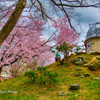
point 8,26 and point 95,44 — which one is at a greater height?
point 95,44

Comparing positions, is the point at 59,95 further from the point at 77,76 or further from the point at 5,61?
the point at 5,61

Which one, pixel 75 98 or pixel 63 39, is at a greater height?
pixel 63 39

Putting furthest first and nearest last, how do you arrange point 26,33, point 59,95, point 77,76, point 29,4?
point 77,76
point 26,33
point 29,4
point 59,95

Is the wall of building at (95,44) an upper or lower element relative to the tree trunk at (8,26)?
upper

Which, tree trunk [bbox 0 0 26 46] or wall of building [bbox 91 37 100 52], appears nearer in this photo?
tree trunk [bbox 0 0 26 46]

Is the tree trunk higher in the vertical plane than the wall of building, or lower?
lower

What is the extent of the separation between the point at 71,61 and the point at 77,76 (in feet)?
13.7

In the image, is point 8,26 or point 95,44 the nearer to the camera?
point 8,26

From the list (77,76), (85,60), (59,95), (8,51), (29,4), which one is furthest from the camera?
(85,60)

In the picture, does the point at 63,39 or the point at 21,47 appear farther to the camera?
the point at 63,39

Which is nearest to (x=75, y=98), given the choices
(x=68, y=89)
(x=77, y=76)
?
(x=68, y=89)

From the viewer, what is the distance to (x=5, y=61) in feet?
26.8

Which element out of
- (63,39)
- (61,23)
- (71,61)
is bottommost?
(71,61)

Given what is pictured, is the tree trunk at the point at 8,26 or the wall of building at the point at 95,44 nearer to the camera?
the tree trunk at the point at 8,26
